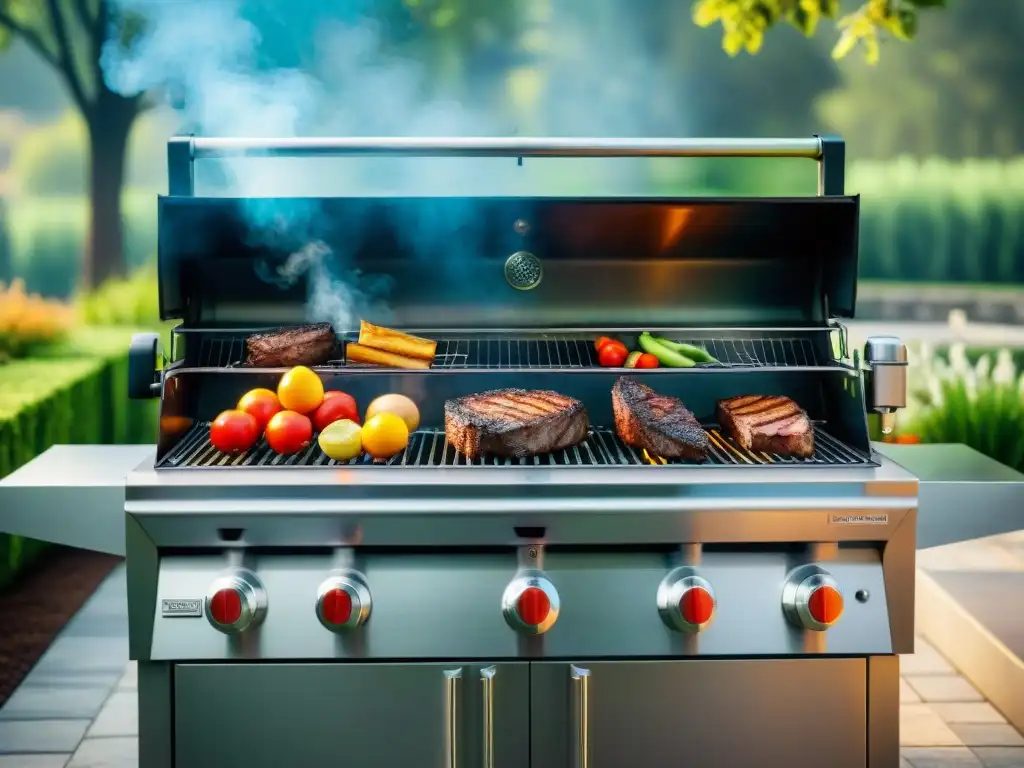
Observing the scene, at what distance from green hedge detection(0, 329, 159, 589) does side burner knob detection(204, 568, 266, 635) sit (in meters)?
2.39

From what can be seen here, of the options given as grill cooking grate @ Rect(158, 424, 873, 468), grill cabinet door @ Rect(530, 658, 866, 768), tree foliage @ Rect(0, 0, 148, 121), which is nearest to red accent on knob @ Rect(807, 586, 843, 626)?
grill cabinet door @ Rect(530, 658, 866, 768)

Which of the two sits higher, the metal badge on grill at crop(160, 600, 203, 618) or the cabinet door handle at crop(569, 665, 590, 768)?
the metal badge on grill at crop(160, 600, 203, 618)

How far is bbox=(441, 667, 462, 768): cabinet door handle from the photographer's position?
2439 millimetres

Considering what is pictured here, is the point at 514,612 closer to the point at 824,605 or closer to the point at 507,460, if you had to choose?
the point at 507,460

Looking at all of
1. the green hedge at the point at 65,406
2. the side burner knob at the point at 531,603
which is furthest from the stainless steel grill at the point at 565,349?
the green hedge at the point at 65,406

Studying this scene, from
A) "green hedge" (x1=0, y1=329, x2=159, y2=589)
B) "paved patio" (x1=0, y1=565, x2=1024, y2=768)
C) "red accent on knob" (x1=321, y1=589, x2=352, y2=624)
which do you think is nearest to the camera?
"red accent on knob" (x1=321, y1=589, x2=352, y2=624)

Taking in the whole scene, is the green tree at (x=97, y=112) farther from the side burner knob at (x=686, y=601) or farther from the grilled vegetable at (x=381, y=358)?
the side burner knob at (x=686, y=601)

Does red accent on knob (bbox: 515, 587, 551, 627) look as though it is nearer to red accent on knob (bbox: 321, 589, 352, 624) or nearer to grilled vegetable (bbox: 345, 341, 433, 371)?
red accent on knob (bbox: 321, 589, 352, 624)

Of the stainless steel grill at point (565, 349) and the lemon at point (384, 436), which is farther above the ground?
the stainless steel grill at point (565, 349)

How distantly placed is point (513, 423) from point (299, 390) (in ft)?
2.04

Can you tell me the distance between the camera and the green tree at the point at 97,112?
19.1ft

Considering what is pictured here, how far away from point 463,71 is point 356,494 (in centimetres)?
413

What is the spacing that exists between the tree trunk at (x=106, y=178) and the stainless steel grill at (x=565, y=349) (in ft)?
10.3

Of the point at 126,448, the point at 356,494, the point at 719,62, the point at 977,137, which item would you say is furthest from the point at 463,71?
the point at 356,494
